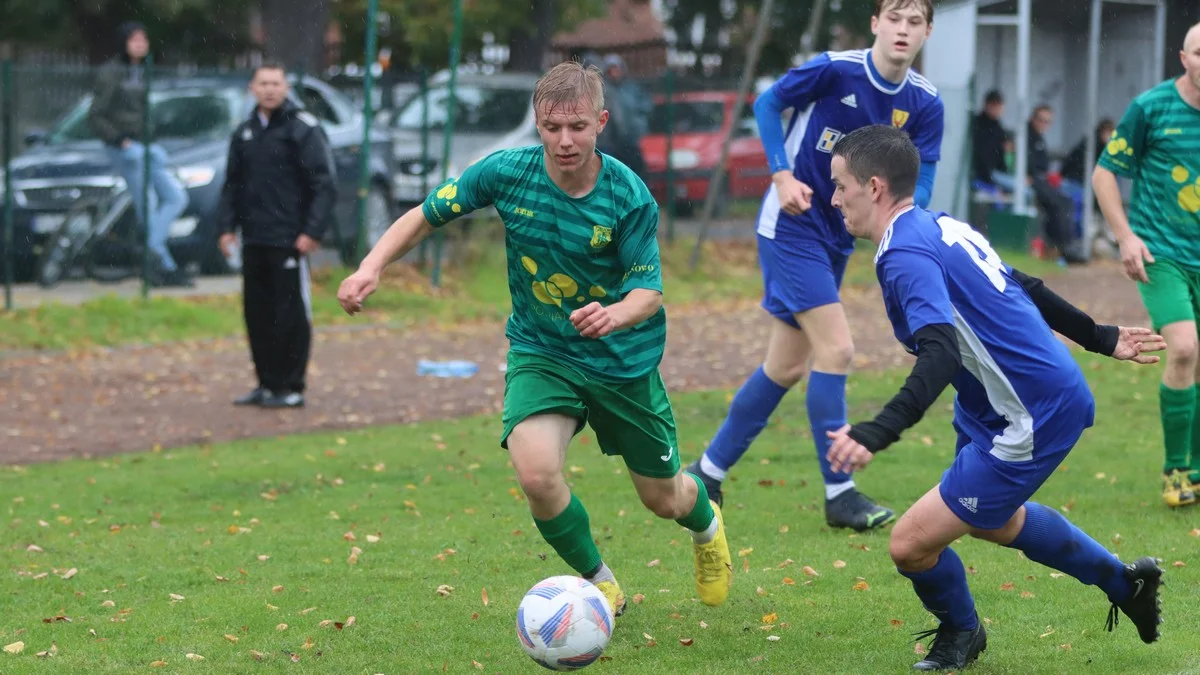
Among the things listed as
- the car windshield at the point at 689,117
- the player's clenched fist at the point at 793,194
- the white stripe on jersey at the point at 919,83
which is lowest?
the player's clenched fist at the point at 793,194

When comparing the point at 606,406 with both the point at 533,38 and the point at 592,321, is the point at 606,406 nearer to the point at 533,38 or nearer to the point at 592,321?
the point at 592,321

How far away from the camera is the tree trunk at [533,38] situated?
2745cm

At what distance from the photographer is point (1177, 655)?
4691 mm

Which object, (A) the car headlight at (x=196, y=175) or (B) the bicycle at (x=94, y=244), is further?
(A) the car headlight at (x=196, y=175)

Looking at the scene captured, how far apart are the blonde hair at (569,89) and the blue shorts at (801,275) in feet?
6.50

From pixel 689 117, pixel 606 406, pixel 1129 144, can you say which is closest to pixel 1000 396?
pixel 606 406

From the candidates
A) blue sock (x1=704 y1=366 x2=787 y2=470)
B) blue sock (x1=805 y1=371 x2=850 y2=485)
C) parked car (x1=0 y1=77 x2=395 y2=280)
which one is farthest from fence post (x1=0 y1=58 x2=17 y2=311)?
blue sock (x1=805 y1=371 x2=850 y2=485)

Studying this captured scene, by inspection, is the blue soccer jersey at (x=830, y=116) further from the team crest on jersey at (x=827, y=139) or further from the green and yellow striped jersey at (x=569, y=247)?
the green and yellow striped jersey at (x=569, y=247)

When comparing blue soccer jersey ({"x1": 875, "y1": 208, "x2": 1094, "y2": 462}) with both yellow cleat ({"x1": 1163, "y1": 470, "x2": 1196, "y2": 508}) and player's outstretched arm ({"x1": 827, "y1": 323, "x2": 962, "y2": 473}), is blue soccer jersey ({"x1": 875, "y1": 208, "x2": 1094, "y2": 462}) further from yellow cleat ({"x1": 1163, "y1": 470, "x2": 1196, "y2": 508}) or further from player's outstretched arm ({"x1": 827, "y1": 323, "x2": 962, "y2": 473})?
yellow cleat ({"x1": 1163, "y1": 470, "x2": 1196, "y2": 508})

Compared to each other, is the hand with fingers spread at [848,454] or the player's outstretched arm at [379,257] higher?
the player's outstretched arm at [379,257]

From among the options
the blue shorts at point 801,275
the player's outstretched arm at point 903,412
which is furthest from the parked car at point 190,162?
the player's outstretched arm at point 903,412

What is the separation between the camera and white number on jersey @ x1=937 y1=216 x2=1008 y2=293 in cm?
439

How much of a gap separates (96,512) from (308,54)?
1671cm

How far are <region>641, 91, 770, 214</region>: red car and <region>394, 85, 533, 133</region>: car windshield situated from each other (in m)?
1.66
